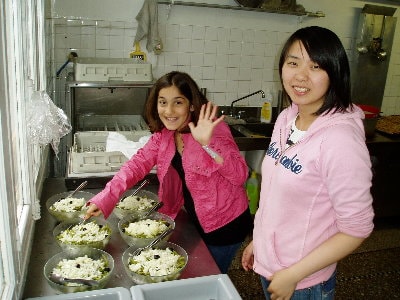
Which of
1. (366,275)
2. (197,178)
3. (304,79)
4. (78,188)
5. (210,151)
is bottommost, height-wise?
(366,275)

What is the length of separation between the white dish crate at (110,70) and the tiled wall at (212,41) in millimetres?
454

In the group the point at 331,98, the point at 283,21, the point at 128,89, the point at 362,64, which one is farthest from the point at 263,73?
the point at 331,98

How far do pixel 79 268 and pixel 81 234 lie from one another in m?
0.25

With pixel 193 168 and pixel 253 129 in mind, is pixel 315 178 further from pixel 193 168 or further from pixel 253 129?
pixel 253 129

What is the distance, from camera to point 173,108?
6.48 feet

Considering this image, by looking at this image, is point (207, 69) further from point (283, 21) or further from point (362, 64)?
point (362, 64)

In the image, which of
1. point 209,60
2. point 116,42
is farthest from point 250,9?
point 116,42

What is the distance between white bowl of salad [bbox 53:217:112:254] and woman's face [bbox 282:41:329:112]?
1.01 metres

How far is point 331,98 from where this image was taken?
135cm

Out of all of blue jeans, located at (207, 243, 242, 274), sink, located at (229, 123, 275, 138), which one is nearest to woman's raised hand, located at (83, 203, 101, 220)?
blue jeans, located at (207, 243, 242, 274)

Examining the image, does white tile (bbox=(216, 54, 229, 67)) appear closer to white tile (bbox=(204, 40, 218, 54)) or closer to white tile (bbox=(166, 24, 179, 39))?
white tile (bbox=(204, 40, 218, 54))

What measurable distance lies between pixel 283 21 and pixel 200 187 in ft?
10.2

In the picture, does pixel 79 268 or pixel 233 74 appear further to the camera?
pixel 233 74

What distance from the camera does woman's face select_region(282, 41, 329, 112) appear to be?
4.39 feet
